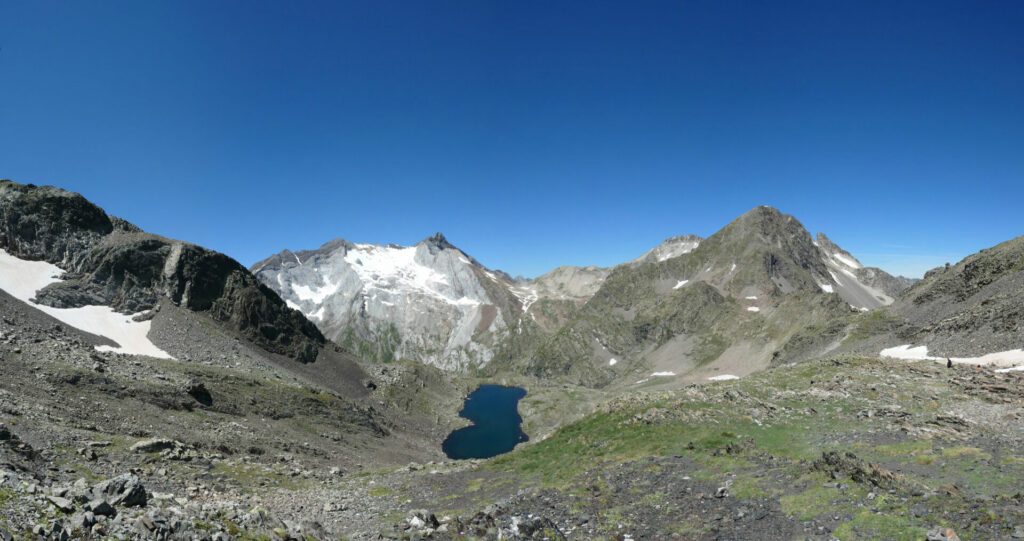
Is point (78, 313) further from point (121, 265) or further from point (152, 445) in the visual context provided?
point (152, 445)

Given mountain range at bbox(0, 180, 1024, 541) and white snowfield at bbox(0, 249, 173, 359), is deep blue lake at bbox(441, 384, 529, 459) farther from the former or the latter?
white snowfield at bbox(0, 249, 173, 359)

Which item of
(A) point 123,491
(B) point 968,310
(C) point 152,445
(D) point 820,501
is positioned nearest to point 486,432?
(C) point 152,445

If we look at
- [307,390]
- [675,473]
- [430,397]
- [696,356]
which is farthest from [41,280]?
→ [696,356]

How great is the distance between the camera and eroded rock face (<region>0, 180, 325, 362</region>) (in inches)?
3561

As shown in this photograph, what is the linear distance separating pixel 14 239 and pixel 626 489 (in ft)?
397

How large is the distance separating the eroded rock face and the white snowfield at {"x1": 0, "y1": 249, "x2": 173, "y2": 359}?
1.67 m

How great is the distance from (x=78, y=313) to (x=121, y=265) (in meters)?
15.9

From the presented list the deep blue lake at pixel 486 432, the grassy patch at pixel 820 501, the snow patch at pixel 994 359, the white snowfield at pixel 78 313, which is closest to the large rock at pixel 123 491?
Result: the grassy patch at pixel 820 501

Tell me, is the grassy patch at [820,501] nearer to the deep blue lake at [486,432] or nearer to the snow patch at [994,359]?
the snow patch at [994,359]

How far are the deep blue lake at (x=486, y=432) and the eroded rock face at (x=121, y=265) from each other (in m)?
44.9

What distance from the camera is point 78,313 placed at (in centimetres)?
8319

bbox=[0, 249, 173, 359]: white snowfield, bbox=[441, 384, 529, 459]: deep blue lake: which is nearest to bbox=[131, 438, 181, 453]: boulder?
bbox=[0, 249, 173, 359]: white snowfield

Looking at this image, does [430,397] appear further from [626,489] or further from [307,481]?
[626,489]

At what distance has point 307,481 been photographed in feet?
148
